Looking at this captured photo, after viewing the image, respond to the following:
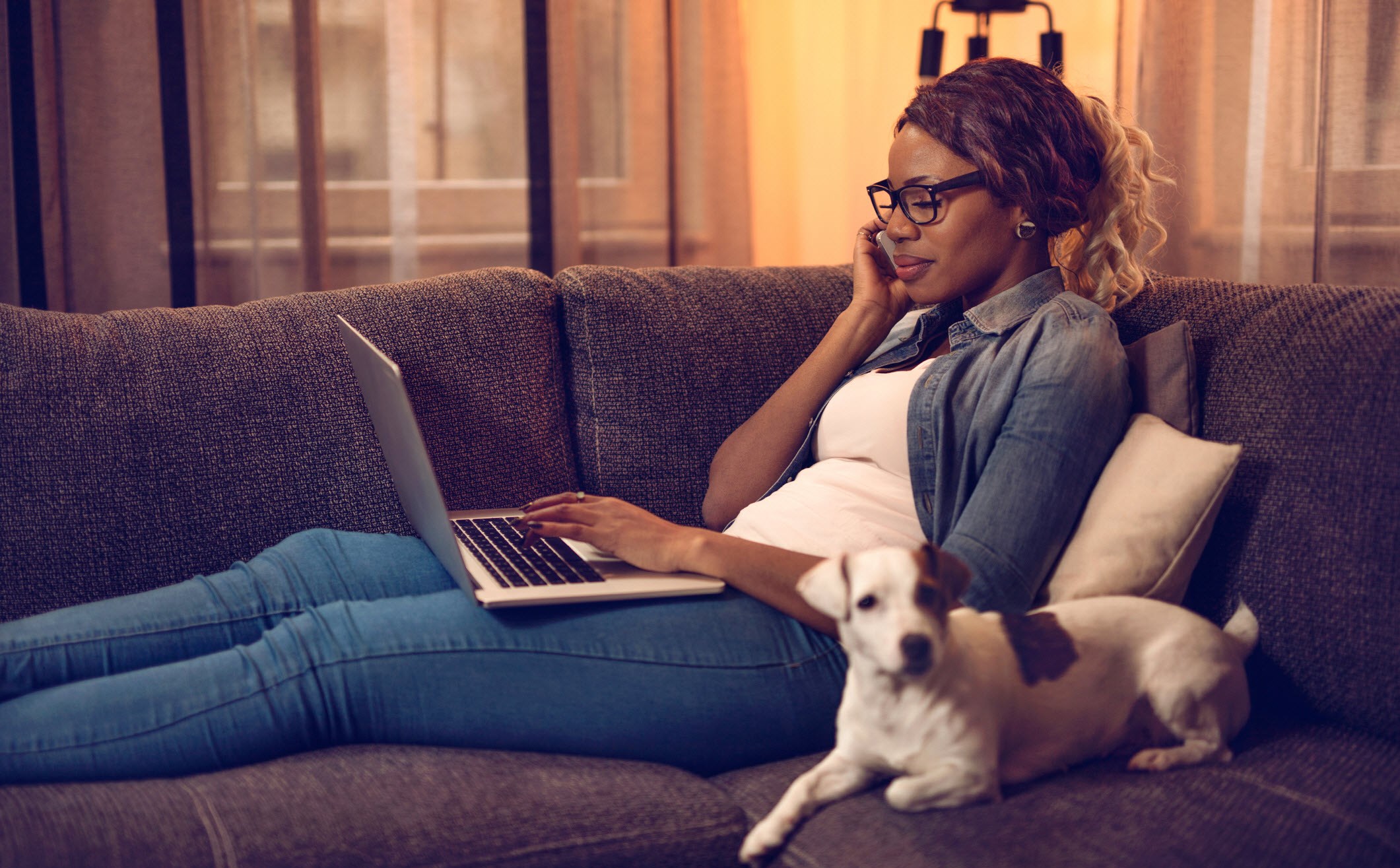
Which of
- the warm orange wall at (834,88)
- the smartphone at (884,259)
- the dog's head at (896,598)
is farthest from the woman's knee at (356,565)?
the warm orange wall at (834,88)

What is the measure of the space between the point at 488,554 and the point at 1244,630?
0.83m

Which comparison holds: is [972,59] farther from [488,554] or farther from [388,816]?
[388,816]

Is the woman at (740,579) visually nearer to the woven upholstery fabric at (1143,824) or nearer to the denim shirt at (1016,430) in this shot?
the denim shirt at (1016,430)

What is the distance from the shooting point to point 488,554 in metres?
1.28

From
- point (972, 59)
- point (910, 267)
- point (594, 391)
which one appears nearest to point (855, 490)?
point (910, 267)

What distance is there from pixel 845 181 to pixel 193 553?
6.14 ft

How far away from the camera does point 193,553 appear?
1.44 m

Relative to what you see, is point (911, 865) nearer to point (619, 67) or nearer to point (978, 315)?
point (978, 315)

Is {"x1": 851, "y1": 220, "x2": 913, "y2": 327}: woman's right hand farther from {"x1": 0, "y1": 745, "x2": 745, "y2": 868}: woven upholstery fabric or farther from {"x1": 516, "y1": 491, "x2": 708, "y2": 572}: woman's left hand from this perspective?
{"x1": 0, "y1": 745, "x2": 745, "y2": 868}: woven upholstery fabric

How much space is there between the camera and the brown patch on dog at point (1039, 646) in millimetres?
956

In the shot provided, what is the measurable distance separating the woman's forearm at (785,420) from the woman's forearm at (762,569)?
32cm

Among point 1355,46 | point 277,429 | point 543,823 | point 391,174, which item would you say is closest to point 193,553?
point 277,429

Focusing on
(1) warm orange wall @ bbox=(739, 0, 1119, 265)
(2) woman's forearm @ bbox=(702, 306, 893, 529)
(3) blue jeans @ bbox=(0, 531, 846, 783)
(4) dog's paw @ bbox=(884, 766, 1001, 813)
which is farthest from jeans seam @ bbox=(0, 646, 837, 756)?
(1) warm orange wall @ bbox=(739, 0, 1119, 265)

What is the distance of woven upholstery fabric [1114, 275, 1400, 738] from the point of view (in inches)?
43.8
